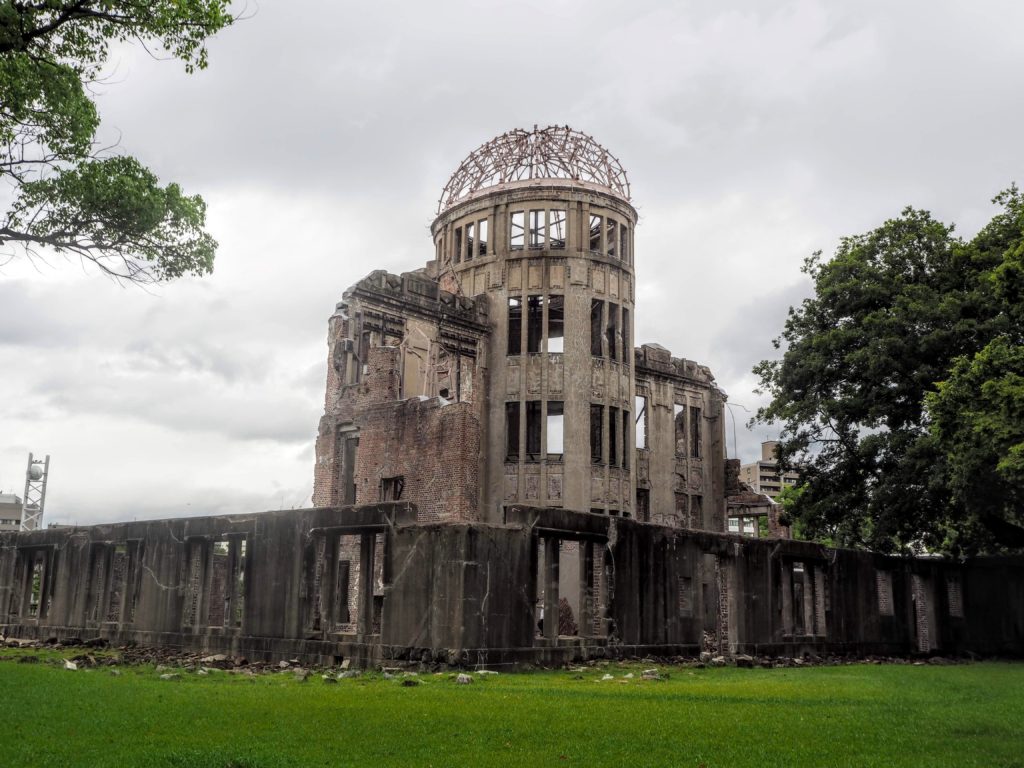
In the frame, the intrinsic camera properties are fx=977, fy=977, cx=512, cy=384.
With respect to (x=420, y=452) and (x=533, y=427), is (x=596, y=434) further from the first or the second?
(x=420, y=452)

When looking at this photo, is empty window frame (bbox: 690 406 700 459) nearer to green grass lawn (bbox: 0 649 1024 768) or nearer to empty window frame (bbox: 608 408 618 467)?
empty window frame (bbox: 608 408 618 467)

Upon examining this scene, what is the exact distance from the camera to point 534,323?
33656 mm

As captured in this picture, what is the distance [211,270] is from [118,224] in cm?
162

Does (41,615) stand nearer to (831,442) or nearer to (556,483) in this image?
(556,483)

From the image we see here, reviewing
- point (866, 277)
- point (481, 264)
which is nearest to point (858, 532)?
point (866, 277)

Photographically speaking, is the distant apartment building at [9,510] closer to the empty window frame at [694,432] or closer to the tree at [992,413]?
the empty window frame at [694,432]

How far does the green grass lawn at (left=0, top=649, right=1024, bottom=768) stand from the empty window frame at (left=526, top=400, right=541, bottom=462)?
1701cm

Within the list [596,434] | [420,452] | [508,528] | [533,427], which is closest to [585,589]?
[508,528]

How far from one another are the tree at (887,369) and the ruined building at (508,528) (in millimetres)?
1972

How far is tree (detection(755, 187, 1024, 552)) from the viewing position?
84.4 feet

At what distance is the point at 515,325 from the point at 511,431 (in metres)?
3.84

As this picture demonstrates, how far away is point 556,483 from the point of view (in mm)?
31797

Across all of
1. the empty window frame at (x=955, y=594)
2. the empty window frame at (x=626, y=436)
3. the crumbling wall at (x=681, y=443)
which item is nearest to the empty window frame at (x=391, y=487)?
the empty window frame at (x=626, y=436)

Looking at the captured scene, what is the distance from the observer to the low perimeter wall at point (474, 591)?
59.0 feet
